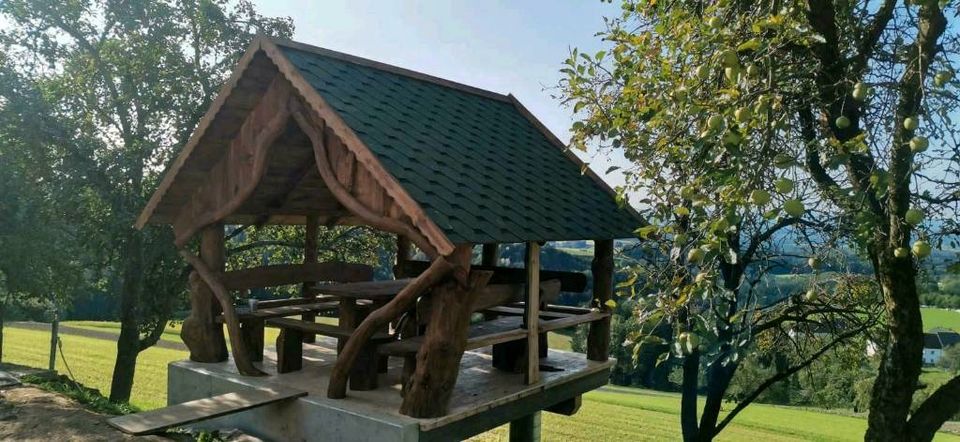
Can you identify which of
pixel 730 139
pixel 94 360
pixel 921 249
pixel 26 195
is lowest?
pixel 94 360

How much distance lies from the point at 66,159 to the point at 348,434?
10.5 metres

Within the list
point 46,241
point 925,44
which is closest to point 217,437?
point 925,44

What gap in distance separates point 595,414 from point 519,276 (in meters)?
16.5

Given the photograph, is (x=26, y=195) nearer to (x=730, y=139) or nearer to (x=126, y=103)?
(x=126, y=103)

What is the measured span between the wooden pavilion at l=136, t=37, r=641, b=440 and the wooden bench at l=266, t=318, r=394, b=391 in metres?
0.01

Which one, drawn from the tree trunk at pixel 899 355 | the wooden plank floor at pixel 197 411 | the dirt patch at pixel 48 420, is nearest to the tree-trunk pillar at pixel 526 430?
the wooden plank floor at pixel 197 411

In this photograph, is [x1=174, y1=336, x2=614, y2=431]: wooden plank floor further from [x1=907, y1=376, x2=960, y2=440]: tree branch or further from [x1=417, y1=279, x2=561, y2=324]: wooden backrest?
[x1=907, y1=376, x2=960, y2=440]: tree branch

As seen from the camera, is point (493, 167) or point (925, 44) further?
point (493, 167)

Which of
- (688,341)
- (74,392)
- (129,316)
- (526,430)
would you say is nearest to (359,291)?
(688,341)

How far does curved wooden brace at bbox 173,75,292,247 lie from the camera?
20.6 ft

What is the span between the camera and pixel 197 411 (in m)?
5.58

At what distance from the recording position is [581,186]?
28.3 ft

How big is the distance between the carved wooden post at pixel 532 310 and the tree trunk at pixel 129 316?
967cm

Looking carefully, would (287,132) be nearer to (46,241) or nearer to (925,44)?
(925,44)
